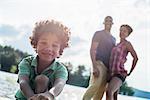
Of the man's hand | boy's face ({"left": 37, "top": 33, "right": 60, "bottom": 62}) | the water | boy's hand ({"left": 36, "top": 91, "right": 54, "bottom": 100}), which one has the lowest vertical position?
the water

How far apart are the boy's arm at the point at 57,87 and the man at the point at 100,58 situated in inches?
52.7

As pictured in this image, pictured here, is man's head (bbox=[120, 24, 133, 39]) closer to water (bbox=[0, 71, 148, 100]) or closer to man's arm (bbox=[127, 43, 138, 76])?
man's arm (bbox=[127, 43, 138, 76])

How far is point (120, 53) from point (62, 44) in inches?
52.2

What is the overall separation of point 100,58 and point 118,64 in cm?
16

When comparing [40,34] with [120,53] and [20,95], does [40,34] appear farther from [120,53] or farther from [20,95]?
[120,53]

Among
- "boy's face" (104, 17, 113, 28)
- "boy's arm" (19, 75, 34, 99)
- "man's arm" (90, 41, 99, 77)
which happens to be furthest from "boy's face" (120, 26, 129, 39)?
"boy's arm" (19, 75, 34, 99)

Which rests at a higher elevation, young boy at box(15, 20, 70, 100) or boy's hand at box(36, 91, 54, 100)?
young boy at box(15, 20, 70, 100)

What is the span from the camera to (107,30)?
3.10 metres

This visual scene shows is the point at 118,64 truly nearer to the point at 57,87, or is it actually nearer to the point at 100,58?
the point at 100,58

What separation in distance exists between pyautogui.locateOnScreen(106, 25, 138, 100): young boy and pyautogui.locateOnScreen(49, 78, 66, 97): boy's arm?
1321 millimetres

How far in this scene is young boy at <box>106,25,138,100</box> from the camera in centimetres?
296

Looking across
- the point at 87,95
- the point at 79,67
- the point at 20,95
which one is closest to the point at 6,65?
the point at 79,67

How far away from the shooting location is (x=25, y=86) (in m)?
1.61

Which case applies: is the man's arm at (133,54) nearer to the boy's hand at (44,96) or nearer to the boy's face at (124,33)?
the boy's face at (124,33)
